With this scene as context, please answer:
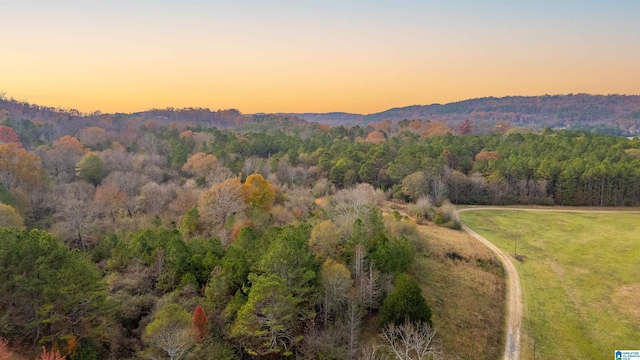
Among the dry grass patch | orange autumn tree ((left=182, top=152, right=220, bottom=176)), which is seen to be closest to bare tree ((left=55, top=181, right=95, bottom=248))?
orange autumn tree ((left=182, top=152, right=220, bottom=176))

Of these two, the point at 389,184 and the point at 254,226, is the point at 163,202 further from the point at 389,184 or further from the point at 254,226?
the point at 389,184

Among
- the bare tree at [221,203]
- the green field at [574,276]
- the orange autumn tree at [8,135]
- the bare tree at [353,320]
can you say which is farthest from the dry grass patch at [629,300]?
the orange autumn tree at [8,135]

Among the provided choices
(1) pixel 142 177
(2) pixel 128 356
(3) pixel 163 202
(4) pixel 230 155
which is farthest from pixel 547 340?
(4) pixel 230 155

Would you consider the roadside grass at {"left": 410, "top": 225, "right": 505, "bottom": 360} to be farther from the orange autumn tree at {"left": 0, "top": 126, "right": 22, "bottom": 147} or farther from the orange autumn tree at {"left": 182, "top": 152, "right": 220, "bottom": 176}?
the orange autumn tree at {"left": 0, "top": 126, "right": 22, "bottom": 147}

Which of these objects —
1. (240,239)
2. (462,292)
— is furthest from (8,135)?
(462,292)

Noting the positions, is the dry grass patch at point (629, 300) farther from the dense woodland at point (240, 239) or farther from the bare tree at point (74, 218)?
the bare tree at point (74, 218)

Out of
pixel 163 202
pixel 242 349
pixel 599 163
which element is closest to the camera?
pixel 242 349
